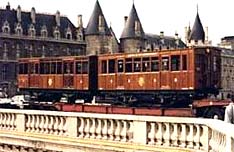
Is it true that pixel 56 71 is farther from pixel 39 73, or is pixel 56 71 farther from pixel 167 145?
pixel 167 145

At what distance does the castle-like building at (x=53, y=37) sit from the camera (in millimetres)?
90438

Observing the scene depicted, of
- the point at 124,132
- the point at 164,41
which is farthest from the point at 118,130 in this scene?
the point at 164,41

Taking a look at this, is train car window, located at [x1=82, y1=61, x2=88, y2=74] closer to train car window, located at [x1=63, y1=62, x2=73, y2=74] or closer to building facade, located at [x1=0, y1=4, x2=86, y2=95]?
train car window, located at [x1=63, y1=62, x2=73, y2=74]

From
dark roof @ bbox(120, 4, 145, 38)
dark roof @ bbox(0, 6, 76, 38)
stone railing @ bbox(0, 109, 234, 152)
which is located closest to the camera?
stone railing @ bbox(0, 109, 234, 152)

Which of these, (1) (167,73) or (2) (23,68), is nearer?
(1) (167,73)

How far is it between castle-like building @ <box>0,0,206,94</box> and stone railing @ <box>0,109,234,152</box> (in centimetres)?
6969

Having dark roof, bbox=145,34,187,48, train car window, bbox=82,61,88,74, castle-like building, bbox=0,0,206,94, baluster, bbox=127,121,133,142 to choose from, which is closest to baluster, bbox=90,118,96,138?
baluster, bbox=127,121,133,142

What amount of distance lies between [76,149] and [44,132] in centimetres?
256

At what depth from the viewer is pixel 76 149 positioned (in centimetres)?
1465

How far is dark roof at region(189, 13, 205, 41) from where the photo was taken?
4523 inches

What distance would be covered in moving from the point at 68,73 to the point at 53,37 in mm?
61134

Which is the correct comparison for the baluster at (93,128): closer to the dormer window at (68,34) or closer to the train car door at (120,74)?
the train car door at (120,74)

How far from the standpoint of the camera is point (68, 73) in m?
38.7

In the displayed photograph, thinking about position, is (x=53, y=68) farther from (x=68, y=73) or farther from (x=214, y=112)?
(x=214, y=112)
